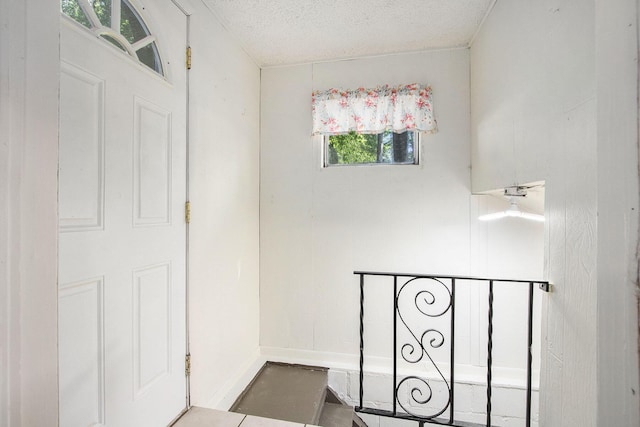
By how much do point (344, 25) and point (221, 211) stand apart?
1.45m

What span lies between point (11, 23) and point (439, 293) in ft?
7.74

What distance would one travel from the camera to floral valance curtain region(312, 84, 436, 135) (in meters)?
2.16

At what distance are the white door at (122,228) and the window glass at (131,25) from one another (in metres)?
0.02

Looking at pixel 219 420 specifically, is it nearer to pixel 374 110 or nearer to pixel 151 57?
pixel 151 57

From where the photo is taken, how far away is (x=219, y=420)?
4.66 ft

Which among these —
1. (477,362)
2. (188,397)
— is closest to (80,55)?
(188,397)

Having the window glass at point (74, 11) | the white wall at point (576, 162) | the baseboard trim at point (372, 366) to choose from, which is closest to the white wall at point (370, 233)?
the baseboard trim at point (372, 366)

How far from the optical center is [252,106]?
2.30 metres

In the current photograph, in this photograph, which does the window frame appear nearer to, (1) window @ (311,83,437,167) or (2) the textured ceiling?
(1) window @ (311,83,437,167)

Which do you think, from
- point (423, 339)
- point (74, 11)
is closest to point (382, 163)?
point (423, 339)

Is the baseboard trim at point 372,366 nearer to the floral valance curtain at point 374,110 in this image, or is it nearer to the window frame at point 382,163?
the window frame at point 382,163

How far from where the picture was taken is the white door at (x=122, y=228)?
3.09 feet

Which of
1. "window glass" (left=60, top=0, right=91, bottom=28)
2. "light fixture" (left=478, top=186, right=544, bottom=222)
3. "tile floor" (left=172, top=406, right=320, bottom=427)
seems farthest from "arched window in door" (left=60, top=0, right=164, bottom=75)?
"light fixture" (left=478, top=186, right=544, bottom=222)

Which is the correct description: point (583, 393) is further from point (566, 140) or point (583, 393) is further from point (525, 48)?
point (525, 48)
